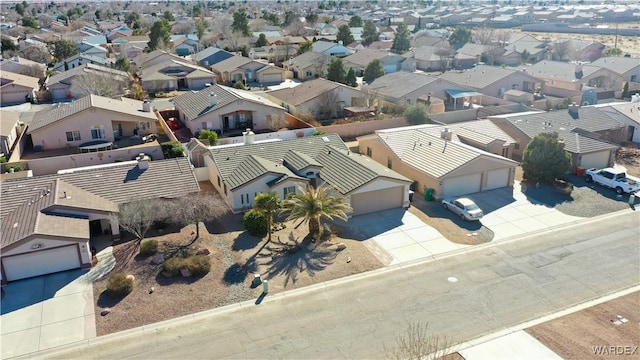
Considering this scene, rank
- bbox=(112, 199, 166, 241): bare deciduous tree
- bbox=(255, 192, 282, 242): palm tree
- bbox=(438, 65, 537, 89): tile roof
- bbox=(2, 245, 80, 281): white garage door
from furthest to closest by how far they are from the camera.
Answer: bbox=(438, 65, 537, 89): tile roof < bbox=(255, 192, 282, 242): palm tree < bbox=(112, 199, 166, 241): bare deciduous tree < bbox=(2, 245, 80, 281): white garage door

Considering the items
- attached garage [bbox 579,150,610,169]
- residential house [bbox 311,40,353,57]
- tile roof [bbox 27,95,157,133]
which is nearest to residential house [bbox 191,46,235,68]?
residential house [bbox 311,40,353,57]

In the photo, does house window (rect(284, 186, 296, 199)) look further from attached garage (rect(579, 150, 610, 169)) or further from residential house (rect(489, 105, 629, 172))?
attached garage (rect(579, 150, 610, 169))

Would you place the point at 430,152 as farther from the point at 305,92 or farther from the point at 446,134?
the point at 305,92

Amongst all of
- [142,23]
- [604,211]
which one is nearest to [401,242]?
[604,211]

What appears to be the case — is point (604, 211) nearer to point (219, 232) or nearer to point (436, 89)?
point (219, 232)

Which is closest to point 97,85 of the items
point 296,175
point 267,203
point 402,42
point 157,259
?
point 296,175

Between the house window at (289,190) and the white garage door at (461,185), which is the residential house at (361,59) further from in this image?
the house window at (289,190)
